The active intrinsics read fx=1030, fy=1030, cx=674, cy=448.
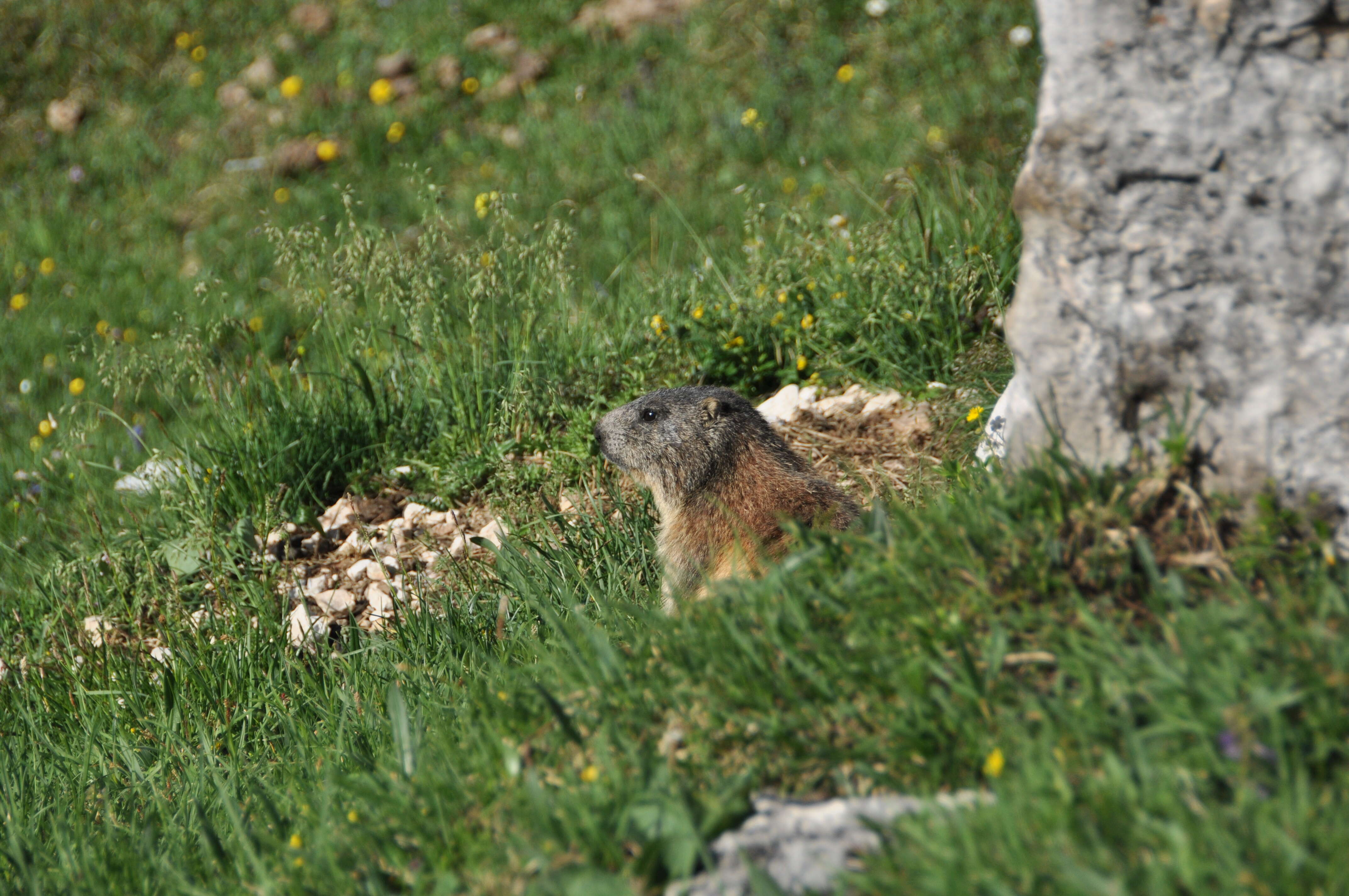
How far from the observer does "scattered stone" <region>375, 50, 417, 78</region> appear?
9.90 m

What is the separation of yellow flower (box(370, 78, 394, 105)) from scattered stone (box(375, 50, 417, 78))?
19cm

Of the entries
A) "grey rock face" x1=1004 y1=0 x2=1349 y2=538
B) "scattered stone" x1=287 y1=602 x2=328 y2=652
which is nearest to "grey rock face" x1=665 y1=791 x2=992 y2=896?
"grey rock face" x1=1004 y1=0 x2=1349 y2=538

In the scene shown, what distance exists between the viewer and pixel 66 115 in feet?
34.7

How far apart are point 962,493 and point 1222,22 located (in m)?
1.40

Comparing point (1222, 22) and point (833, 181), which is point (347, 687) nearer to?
point (1222, 22)

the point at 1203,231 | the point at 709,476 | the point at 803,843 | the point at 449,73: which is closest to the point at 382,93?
the point at 449,73

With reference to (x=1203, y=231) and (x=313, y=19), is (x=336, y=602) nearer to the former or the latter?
(x=1203, y=231)

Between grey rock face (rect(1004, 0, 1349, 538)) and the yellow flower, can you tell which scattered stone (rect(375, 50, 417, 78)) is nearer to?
the yellow flower

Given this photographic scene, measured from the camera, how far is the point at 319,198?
8828 mm

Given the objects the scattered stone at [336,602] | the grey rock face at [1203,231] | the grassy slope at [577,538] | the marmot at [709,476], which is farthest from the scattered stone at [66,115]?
the grey rock face at [1203,231]

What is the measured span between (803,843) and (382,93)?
9020 millimetres

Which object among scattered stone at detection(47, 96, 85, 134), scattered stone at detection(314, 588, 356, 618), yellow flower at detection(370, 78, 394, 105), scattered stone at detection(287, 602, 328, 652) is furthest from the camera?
scattered stone at detection(47, 96, 85, 134)

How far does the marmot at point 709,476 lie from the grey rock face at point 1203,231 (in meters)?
1.25

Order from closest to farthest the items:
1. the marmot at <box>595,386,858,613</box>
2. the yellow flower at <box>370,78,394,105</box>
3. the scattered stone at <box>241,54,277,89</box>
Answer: the marmot at <box>595,386,858,613</box>
the yellow flower at <box>370,78,394,105</box>
the scattered stone at <box>241,54,277,89</box>
